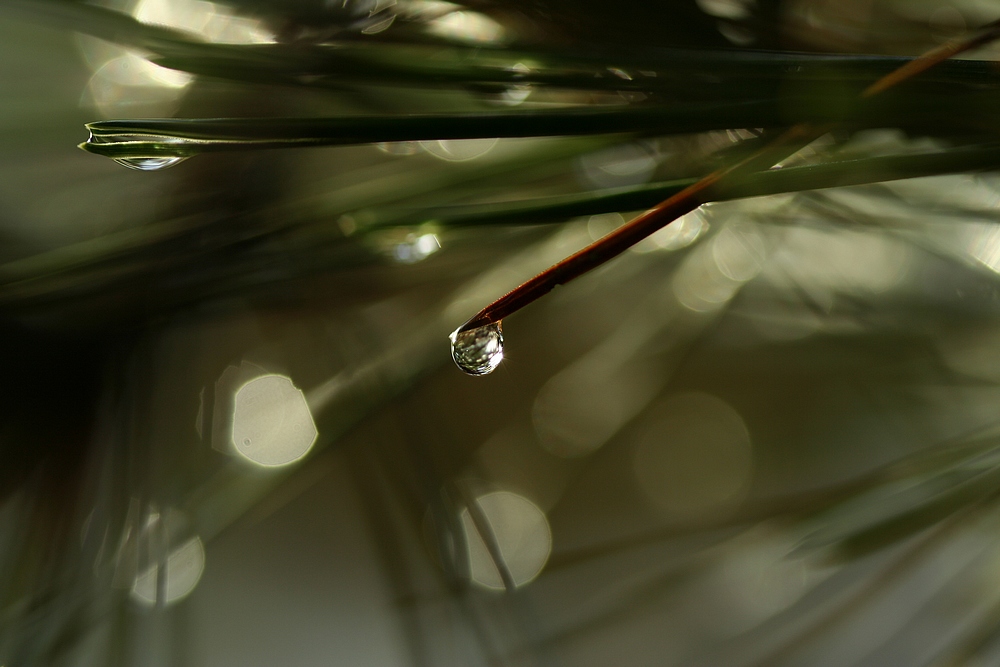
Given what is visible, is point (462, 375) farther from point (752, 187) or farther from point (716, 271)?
point (752, 187)

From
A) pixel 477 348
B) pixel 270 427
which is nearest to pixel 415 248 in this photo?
pixel 477 348

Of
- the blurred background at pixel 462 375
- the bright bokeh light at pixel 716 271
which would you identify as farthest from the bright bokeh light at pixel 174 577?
the bright bokeh light at pixel 716 271

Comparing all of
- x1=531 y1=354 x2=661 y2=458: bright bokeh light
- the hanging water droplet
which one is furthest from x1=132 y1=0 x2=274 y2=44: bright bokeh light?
x1=531 y1=354 x2=661 y2=458: bright bokeh light

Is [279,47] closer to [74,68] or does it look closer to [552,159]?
[552,159]

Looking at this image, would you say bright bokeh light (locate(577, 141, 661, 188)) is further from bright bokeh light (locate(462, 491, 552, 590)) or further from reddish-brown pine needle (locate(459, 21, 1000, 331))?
bright bokeh light (locate(462, 491, 552, 590))

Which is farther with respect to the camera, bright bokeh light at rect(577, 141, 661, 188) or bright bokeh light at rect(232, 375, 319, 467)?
bright bokeh light at rect(232, 375, 319, 467)

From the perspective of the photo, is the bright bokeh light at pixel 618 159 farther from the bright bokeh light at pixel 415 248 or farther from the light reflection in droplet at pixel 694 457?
the light reflection in droplet at pixel 694 457

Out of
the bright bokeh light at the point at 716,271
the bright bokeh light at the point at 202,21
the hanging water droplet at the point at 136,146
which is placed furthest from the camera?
the bright bokeh light at the point at 716,271
